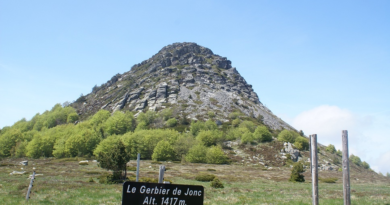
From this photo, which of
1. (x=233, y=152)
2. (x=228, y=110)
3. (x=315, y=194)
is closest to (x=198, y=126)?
(x=233, y=152)

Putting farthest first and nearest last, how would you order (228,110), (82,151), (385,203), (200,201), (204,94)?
(204,94), (228,110), (82,151), (385,203), (200,201)

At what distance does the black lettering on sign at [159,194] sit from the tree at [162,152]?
83876 mm

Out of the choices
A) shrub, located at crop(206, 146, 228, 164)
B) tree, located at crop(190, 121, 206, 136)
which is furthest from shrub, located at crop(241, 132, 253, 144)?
shrub, located at crop(206, 146, 228, 164)

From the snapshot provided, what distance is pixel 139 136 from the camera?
10169 cm

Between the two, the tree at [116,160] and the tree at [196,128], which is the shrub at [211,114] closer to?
the tree at [196,128]

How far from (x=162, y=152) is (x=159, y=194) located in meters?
84.4

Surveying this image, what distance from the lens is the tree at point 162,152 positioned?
88688 millimetres

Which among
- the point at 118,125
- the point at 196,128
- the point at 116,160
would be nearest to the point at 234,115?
the point at 196,128

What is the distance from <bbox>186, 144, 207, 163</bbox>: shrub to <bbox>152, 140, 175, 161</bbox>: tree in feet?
22.1

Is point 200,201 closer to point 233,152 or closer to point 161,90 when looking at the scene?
point 233,152

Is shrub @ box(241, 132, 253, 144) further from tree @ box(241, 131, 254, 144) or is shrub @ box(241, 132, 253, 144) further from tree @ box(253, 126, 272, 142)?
tree @ box(253, 126, 272, 142)

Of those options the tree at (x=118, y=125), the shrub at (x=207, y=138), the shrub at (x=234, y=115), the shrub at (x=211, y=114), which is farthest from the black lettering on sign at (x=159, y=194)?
the shrub at (x=234, y=115)

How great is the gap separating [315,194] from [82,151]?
101m

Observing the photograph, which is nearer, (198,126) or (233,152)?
(233,152)
